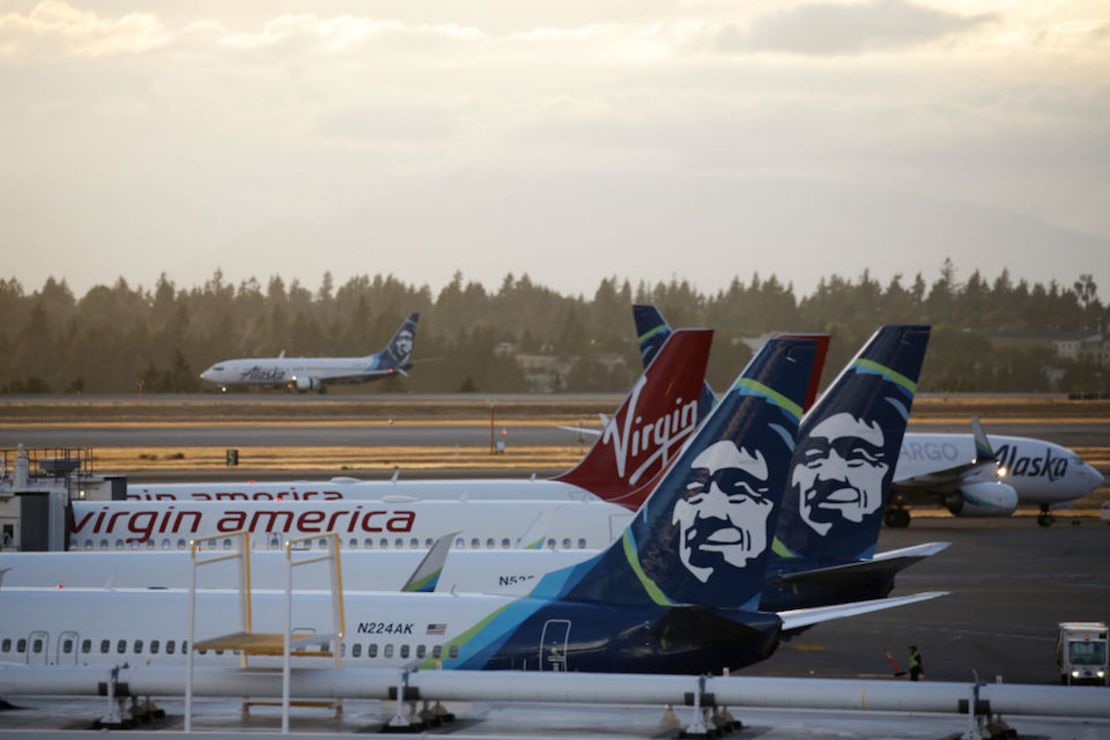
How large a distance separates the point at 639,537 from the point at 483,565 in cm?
682

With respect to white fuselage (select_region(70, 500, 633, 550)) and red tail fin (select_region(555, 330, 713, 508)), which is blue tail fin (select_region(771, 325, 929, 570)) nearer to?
white fuselage (select_region(70, 500, 633, 550))

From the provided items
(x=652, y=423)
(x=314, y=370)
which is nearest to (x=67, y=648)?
(x=652, y=423)

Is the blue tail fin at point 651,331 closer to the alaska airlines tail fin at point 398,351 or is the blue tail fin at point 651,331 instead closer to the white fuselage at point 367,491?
the white fuselage at point 367,491

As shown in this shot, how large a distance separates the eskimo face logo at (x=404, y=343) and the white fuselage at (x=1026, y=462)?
9662 cm

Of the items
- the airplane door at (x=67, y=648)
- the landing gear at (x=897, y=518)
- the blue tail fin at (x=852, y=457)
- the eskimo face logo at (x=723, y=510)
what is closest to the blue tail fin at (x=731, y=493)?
the eskimo face logo at (x=723, y=510)

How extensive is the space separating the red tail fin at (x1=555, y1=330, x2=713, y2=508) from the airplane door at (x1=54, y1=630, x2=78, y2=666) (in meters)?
17.6

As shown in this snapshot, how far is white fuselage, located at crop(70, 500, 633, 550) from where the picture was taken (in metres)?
35.4

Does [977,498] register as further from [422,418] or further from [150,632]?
[422,418]

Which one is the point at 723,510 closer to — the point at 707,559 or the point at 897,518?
the point at 707,559

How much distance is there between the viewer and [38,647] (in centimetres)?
2194

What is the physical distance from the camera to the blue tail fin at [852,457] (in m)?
28.5

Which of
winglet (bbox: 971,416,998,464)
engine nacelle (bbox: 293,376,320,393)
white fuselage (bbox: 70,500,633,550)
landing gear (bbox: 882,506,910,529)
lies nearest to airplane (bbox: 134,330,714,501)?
white fuselage (bbox: 70,500,633,550)

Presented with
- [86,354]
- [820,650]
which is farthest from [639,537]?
[86,354]

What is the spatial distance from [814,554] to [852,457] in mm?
1937
